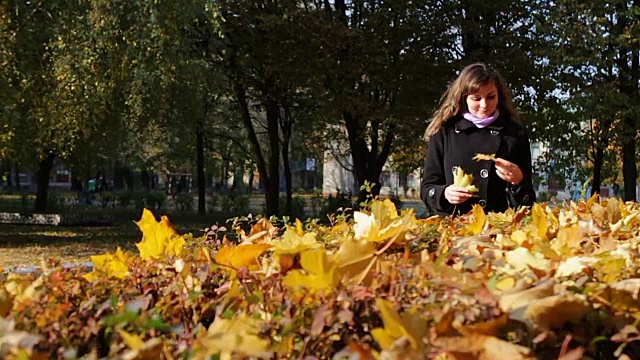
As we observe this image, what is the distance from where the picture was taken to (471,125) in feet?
Answer: 12.3

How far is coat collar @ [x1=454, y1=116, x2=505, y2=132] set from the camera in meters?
3.73

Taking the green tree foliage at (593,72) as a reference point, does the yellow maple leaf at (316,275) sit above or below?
below

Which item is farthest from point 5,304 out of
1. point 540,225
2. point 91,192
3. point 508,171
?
point 91,192

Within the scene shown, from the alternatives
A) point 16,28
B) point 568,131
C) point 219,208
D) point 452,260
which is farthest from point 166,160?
point 452,260

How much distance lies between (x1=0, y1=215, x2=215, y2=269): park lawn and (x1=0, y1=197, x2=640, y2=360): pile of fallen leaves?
9755 mm

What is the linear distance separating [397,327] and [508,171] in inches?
96.4

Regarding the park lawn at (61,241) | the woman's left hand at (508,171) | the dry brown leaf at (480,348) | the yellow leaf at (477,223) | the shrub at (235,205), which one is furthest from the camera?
the shrub at (235,205)

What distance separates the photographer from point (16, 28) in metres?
12.5

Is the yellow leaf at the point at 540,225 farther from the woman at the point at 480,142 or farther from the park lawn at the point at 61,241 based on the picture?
the park lawn at the point at 61,241

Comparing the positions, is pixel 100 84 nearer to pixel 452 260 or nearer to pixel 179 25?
pixel 179 25

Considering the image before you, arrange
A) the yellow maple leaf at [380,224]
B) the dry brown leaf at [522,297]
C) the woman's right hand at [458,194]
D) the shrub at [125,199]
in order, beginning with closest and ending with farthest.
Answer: the dry brown leaf at [522,297] → the yellow maple leaf at [380,224] → the woman's right hand at [458,194] → the shrub at [125,199]

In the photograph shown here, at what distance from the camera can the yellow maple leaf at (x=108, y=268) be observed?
5.69 feet

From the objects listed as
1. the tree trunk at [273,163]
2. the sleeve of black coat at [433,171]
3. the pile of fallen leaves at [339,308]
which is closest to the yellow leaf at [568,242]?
the pile of fallen leaves at [339,308]

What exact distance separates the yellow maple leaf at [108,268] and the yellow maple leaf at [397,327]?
2.57 ft
